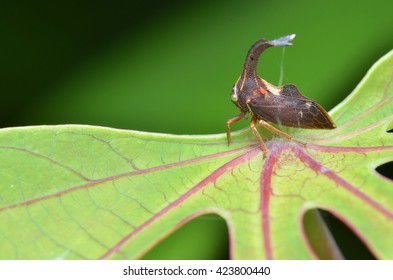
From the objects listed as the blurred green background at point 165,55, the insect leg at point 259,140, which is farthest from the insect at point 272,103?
the blurred green background at point 165,55

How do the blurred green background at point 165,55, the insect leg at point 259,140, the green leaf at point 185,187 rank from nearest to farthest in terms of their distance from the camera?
1. the green leaf at point 185,187
2. the insect leg at point 259,140
3. the blurred green background at point 165,55

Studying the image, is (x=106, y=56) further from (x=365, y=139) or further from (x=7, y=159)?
(x=365, y=139)

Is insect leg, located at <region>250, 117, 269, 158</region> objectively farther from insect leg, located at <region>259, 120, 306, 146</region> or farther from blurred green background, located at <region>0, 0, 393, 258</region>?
blurred green background, located at <region>0, 0, 393, 258</region>

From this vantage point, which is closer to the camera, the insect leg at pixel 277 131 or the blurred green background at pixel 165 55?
the insect leg at pixel 277 131

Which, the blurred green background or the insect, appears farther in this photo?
the blurred green background

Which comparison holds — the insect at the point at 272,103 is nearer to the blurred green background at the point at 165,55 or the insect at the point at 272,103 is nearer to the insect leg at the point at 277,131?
the insect leg at the point at 277,131

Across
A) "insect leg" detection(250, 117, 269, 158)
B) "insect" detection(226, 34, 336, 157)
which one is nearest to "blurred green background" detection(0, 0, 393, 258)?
"insect" detection(226, 34, 336, 157)
